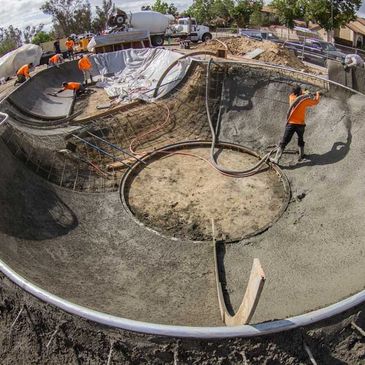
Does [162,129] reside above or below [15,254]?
below

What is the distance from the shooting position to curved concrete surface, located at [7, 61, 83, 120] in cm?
1327

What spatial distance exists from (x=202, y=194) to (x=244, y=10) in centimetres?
3727

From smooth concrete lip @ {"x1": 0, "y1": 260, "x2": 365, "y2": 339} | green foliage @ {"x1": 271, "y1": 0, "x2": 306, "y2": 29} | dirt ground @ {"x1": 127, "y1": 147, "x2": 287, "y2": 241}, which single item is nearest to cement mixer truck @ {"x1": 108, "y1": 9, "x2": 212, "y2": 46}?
green foliage @ {"x1": 271, "y1": 0, "x2": 306, "y2": 29}

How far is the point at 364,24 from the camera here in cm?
4303

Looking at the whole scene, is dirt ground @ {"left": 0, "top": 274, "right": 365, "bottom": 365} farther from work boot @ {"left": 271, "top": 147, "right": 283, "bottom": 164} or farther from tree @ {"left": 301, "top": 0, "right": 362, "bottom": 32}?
tree @ {"left": 301, "top": 0, "right": 362, "bottom": 32}

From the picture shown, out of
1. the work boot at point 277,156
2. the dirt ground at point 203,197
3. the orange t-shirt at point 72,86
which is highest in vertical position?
the orange t-shirt at point 72,86

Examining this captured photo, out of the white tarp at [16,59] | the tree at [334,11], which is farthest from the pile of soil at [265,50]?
the tree at [334,11]

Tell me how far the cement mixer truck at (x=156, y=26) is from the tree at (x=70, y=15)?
23.7 m

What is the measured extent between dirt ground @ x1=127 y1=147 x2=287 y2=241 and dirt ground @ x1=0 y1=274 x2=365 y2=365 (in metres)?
3.20

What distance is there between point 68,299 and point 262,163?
20.1 feet

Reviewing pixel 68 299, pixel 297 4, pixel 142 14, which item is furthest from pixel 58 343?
pixel 297 4

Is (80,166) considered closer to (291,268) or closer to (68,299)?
(68,299)

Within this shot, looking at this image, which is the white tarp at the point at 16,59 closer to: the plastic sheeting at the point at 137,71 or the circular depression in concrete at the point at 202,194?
the plastic sheeting at the point at 137,71

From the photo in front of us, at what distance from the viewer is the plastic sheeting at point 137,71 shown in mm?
13102
